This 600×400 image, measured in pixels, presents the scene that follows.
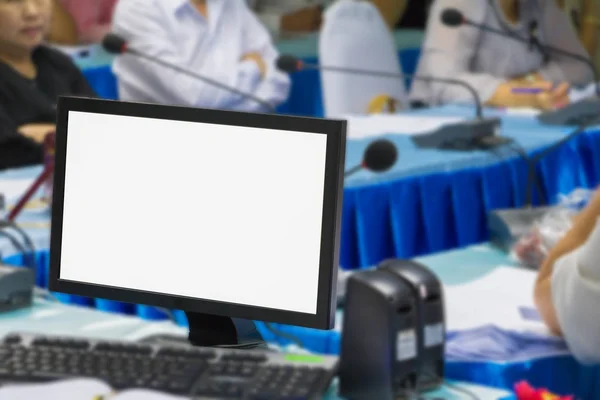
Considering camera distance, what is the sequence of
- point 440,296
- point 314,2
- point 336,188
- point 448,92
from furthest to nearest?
point 314,2
point 448,92
point 440,296
point 336,188

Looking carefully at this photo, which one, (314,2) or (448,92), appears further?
(314,2)

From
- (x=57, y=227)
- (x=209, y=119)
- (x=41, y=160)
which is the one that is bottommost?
(x=41, y=160)

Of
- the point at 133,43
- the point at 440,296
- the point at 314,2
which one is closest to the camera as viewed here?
the point at 440,296

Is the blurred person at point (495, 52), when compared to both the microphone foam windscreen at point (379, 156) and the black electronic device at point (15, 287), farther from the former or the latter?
the black electronic device at point (15, 287)

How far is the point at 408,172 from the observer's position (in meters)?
2.67

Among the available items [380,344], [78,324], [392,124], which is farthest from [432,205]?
[380,344]

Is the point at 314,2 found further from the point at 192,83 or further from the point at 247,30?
the point at 192,83

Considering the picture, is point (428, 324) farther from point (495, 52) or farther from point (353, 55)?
point (495, 52)

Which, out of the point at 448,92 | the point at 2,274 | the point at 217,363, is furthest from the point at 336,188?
the point at 448,92

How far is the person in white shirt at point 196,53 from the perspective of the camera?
3719 mm

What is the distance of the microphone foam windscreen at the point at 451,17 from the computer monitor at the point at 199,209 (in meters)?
2.12

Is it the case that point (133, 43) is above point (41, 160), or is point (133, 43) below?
above

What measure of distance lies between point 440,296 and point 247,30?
283 centimetres

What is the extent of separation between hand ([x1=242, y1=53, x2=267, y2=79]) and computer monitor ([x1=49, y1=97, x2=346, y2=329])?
2827 mm
